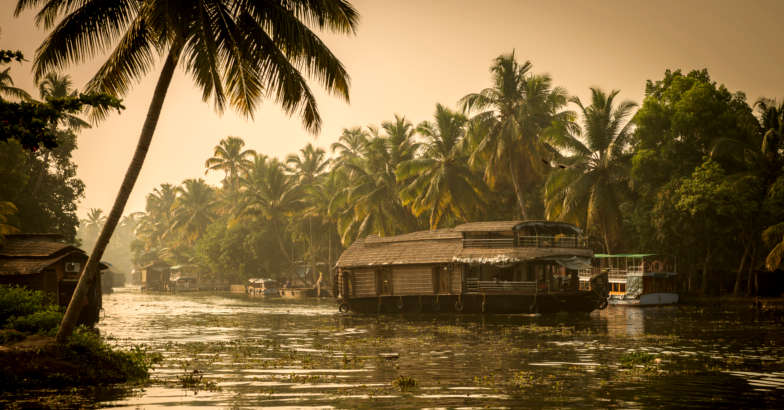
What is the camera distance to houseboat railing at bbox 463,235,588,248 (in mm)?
39906

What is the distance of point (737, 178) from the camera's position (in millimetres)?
47312

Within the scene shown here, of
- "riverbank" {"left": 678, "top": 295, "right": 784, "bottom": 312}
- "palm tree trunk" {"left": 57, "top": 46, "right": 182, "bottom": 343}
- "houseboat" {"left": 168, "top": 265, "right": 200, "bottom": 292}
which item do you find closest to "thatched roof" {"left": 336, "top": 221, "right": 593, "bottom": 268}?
"riverbank" {"left": 678, "top": 295, "right": 784, "bottom": 312}

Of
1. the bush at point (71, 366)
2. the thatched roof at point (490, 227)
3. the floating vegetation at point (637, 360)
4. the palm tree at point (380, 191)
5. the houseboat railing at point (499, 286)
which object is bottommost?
the floating vegetation at point (637, 360)

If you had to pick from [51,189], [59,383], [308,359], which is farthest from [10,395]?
[51,189]

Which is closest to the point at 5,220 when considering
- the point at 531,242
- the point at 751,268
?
the point at 531,242

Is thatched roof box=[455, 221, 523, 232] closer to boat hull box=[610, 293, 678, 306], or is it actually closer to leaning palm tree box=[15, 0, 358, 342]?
boat hull box=[610, 293, 678, 306]

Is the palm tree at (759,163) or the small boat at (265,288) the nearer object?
the palm tree at (759,163)

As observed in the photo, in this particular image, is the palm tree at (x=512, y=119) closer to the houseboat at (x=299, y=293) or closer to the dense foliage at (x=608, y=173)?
the dense foliage at (x=608, y=173)

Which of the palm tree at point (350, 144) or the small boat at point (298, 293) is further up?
the palm tree at point (350, 144)

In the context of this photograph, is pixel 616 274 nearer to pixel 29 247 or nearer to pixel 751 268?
pixel 751 268

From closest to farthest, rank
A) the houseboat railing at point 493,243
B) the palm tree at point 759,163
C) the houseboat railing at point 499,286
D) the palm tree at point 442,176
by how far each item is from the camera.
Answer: the houseboat railing at point 499,286
the houseboat railing at point 493,243
the palm tree at point 759,163
the palm tree at point 442,176

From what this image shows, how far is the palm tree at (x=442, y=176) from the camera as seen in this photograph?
2126 inches

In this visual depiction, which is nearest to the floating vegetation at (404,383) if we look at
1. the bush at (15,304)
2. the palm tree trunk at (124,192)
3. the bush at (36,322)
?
the palm tree trunk at (124,192)

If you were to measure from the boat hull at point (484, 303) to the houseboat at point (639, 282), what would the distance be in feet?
27.4
